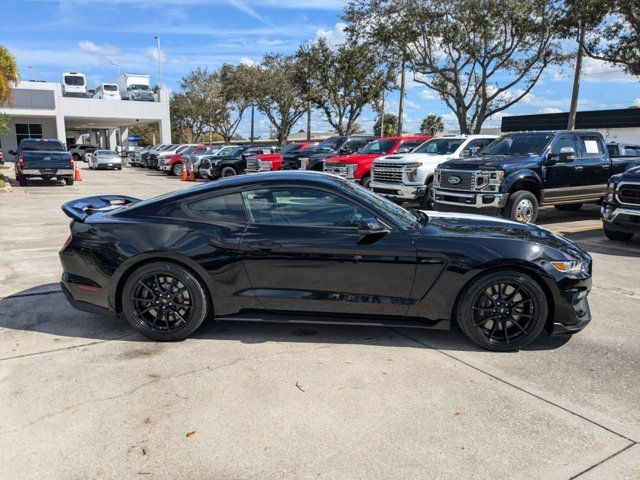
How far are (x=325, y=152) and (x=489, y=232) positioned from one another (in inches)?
578

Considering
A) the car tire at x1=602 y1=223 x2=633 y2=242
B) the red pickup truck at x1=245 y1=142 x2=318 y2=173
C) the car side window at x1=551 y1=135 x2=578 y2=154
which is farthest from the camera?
the red pickup truck at x1=245 y1=142 x2=318 y2=173

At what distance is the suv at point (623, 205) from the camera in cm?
A: 821

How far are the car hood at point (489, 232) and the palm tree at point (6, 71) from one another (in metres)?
19.1

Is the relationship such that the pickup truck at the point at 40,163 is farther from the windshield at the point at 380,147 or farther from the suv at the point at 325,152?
the windshield at the point at 380,147

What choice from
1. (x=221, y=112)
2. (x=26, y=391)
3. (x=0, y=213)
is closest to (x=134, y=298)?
(x=26, y=391)

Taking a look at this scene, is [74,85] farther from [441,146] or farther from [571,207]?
[571,207]

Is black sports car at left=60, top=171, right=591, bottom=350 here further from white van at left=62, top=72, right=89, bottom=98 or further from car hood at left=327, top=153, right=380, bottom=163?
white van at left=62, top=72, right=89, bottom=98

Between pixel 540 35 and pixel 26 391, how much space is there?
2279 cm

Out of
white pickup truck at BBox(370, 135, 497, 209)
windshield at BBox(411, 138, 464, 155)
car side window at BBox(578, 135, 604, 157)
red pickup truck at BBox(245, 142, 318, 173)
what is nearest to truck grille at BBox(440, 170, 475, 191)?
white pickup truck at BBox(370, 135, 497, 209)

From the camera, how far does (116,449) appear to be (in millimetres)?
2949

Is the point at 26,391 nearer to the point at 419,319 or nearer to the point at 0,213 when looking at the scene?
the point at 419,319

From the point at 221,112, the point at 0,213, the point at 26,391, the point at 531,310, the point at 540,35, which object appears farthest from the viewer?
the point at 221,112

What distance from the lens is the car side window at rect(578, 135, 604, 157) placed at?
36.7 feet

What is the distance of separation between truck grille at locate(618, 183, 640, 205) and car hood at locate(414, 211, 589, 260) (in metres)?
4.69
